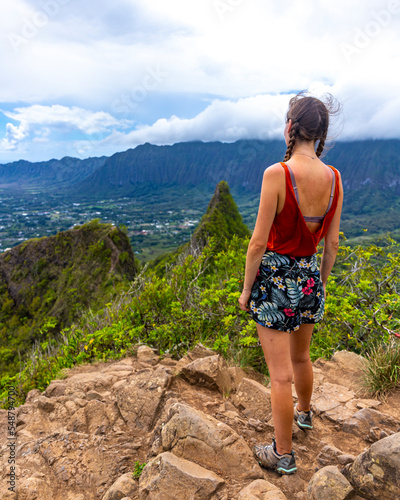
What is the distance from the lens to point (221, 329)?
18.4 feet

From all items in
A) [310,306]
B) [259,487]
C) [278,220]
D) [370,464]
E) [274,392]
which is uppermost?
[278,220]

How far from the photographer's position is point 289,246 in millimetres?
2307

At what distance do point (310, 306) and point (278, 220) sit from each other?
0.72 metres

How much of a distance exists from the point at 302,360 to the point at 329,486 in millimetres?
873

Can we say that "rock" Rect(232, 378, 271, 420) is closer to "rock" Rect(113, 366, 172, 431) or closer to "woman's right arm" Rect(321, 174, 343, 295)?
"rock" Rect(113, 366, 172, 431)

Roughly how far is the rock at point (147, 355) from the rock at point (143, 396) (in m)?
0.84

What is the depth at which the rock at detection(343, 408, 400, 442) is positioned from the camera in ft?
9.73

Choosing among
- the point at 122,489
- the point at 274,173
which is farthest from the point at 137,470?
the point at 274,173

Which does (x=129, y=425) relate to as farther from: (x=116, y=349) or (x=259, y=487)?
(x=116, y=349)

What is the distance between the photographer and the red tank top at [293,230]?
7.17ft

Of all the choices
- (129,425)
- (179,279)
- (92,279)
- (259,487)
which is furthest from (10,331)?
(259,487)

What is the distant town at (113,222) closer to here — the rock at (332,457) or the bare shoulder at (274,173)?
the rock at (332,457)

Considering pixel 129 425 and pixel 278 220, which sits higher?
pixel 278 220

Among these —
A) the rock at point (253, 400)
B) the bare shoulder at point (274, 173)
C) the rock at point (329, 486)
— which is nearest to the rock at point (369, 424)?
the rock at point (253, 400)
